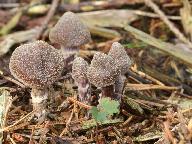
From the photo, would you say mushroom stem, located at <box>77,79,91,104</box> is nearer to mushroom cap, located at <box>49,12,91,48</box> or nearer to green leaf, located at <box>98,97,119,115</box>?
green leaf, located at <box>98,97,119,115</box>

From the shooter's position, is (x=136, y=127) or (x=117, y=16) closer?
(x=136, y=127)

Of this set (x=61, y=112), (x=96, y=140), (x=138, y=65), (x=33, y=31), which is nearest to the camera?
(x=96, y=140)

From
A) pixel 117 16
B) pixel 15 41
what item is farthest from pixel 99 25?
pixel 15 41

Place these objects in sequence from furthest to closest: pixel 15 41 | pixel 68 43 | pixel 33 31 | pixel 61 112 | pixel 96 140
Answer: pixel 33 31, pixel 15 41, pixel 68 43, pixel 61 112, pixel 96 140

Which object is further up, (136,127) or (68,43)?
(68,43)

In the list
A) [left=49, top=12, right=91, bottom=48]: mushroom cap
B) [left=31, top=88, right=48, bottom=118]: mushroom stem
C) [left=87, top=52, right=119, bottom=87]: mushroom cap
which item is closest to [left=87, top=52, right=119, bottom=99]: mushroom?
[left=87, top=52, right=119, bottom=87]: mushroom cap

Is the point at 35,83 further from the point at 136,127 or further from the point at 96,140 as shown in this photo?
the point at 136,127

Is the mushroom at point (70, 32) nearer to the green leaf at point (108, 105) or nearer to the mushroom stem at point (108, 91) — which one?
the mushroom stem at point (108, 91)

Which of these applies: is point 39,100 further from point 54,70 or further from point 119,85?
point 119,85

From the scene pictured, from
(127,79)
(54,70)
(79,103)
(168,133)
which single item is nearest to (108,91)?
(79,103)
